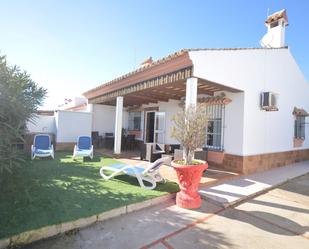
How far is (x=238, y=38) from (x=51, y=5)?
864 cm

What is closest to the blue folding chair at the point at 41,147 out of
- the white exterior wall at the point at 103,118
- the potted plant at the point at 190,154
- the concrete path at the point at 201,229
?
the white exterior wall at the point at 103,118

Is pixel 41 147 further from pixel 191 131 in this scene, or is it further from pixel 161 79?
pixel 191 131

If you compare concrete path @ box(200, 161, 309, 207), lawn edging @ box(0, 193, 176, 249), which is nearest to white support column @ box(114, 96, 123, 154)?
concrete path @ box(200, 161, 309, 207)

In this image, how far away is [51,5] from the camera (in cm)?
704

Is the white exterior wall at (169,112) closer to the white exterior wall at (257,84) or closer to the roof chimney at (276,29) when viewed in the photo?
the white exterior wall at (257,84)

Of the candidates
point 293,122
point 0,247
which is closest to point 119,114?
point 0,247

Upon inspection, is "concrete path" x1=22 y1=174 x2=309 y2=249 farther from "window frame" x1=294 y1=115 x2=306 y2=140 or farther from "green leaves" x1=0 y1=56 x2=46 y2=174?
"window frame" x1=294 y1=115 x2=306 y2=140

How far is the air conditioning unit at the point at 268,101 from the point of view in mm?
8109

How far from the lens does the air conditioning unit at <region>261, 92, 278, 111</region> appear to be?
8109 millimetres

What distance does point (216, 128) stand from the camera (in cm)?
899

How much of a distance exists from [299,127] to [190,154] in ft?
34.3

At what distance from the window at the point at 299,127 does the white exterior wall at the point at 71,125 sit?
12.4 meters

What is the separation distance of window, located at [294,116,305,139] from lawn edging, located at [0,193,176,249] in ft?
35.1

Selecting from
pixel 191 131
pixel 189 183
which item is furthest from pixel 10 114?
pixel 189 183
